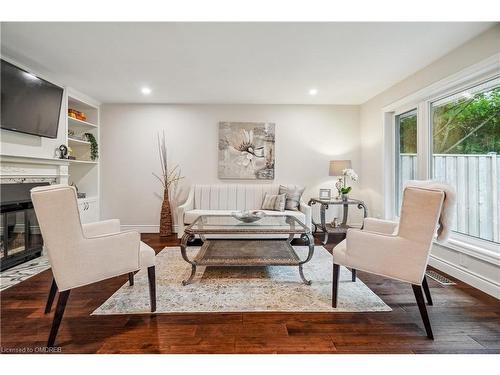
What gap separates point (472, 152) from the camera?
2609 millimetres

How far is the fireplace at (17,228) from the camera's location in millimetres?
2723

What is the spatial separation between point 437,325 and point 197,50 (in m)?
3.11

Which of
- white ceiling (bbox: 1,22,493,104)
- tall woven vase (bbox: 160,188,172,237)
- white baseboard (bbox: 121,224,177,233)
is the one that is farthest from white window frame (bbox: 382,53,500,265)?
white baseboard (bbox: 121,224,177,233)

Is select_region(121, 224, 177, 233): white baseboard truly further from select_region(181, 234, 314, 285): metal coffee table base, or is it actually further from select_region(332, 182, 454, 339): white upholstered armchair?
select_region(332, 182, 454, 339): white upholstered armchair

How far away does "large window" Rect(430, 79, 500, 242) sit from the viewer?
7.86ft

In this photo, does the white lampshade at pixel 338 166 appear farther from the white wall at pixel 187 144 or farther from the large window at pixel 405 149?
the large window at pixel 405 149

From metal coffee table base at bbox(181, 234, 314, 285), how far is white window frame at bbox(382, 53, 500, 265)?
5.07 feet

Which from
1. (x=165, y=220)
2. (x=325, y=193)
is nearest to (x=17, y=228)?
(x=165, y=220)

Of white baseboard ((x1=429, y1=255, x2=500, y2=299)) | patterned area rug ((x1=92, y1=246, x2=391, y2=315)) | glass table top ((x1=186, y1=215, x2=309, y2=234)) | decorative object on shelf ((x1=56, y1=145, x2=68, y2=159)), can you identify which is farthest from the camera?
decorative object on shelf ((x1=56, y1=145, x2=68, y2=159))

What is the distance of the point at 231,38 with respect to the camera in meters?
2.39

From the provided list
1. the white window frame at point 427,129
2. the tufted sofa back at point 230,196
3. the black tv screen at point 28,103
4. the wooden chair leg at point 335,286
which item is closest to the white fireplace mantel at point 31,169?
the black tv screen at point 28,103

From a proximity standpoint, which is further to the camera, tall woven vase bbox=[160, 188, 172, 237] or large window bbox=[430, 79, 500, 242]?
tall woven vase bbox=[160, 188, 172, 237]

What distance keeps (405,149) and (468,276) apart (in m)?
1.87

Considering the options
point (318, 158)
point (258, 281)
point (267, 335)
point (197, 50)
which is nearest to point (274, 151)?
point (318, 158)
